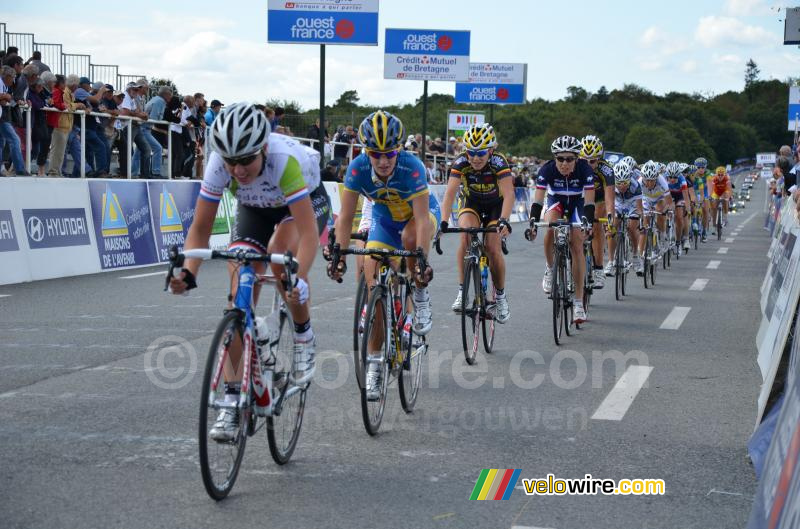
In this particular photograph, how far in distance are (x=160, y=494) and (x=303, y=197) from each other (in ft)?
5.40

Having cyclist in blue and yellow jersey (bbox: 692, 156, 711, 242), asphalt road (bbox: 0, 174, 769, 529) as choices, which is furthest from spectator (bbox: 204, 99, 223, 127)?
cyclist in blue and yellow jersey (bbox: 692, 156, 711, 242)

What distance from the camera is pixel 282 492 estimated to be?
5.02 meters

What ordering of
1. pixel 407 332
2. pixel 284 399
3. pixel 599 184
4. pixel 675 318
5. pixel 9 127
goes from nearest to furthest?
pixel 284 399 < pixel 407 332 < pixel 675 318 < pixel 599 184 < pixel 9 127

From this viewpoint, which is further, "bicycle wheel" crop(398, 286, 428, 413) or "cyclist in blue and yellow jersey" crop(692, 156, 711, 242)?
"cyclist in blue and yellow jersey" crop(692, 156, 711, 242)

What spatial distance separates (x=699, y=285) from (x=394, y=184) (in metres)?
10.7

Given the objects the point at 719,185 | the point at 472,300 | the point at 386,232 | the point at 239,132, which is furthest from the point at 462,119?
the point at 239,132

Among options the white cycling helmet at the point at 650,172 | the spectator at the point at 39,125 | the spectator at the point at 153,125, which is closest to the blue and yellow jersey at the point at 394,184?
the spectator at the point at 39,125

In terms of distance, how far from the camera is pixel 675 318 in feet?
40.3

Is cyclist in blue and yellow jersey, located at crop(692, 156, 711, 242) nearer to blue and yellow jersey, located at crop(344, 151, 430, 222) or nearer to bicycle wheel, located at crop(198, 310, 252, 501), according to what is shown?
blue and yellow jersey, located at crop(344, 151, 430, 222)

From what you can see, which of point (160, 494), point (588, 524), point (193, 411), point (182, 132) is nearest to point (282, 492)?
point (160, 494)

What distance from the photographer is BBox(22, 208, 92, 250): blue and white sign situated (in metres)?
14.2

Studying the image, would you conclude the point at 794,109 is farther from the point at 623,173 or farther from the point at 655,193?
the point at 623,173

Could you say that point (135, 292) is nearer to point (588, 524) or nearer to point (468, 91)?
point (588, 524)

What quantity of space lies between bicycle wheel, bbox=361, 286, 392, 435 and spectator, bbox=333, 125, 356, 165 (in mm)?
22295
